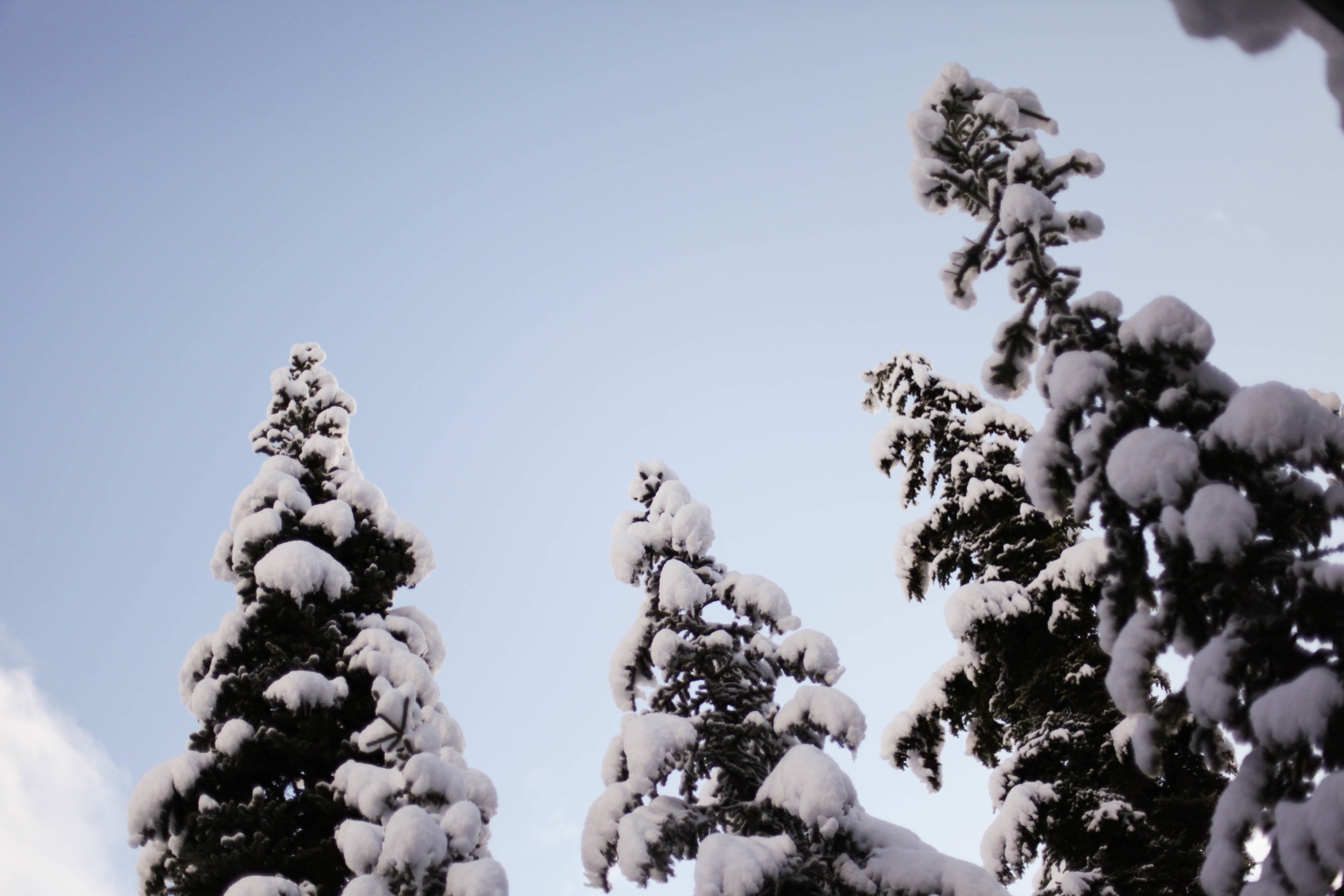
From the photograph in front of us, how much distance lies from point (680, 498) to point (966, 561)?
4.21 meters

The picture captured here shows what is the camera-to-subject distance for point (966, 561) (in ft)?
39.9

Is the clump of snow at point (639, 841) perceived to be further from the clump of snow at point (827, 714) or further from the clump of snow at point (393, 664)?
the clump of snow at point (393, 664)

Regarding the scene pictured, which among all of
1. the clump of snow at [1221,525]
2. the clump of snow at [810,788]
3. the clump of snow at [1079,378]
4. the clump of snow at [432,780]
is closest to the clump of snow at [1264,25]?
the clump of snow at [1221,525]

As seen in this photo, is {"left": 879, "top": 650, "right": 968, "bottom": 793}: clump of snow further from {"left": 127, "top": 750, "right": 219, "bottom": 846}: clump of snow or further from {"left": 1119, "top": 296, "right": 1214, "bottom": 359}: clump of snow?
{"left": 127, "top": 750, "right": 219, "bottom": 846}: clump of snow

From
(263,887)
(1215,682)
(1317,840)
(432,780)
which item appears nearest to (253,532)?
(432,780)

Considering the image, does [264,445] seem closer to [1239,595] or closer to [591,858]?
[591,858]

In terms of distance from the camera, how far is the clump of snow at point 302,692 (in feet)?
34.4

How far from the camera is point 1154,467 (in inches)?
205

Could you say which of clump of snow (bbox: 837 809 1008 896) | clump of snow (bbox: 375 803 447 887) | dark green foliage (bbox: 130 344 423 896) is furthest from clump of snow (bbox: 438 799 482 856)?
clump of snow (bbox: 837 809 1008 896)

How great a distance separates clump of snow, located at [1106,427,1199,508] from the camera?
17.0 feet

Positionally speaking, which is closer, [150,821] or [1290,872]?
[1290,872]

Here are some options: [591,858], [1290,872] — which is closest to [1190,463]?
[1290,872]

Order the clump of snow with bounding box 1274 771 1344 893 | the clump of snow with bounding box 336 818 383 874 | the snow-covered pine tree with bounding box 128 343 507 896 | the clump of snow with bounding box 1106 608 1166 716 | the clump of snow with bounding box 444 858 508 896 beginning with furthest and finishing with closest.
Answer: the snow-covered pine tree with bounding box 128 343 507 896, the clump of snow with bounding box 336 818 383 874, the clump of snow with bounding box 444 858 508 896, the clump of snow with bounding box 1106 608 1166 716, the clump of snow with bounding box 1274 771 1344 893

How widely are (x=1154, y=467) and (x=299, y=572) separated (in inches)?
393
